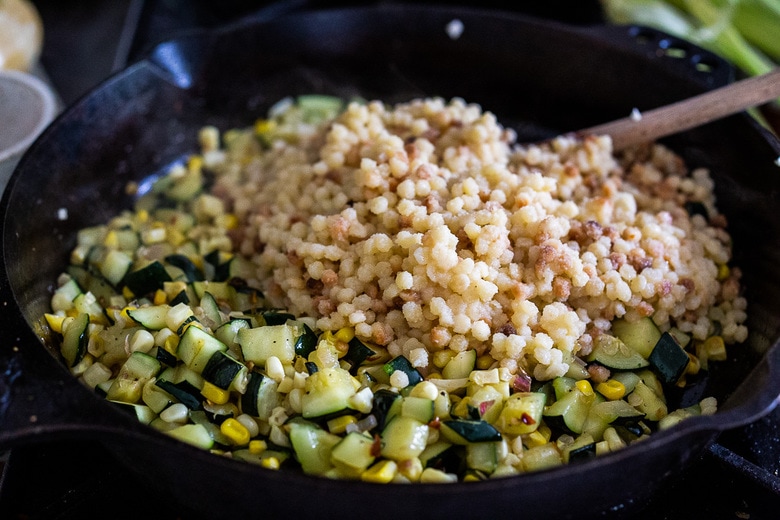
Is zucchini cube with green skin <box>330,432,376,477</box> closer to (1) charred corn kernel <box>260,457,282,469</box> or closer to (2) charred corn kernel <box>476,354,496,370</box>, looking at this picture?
(1) charred corn kernel <box>260,457,282,469</box>

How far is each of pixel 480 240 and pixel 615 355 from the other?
0.50m

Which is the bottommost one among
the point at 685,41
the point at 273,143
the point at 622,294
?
the point at 273,143

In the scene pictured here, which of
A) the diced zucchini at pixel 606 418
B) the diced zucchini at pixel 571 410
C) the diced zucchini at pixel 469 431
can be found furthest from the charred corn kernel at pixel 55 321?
the diced zucchini at pixel 606 418

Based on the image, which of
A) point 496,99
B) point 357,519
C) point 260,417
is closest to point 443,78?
point 496,99

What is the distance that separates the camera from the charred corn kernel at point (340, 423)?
5.65ft

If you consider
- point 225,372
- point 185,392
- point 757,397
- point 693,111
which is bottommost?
point 185,392

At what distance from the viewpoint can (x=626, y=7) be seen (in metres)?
3.38

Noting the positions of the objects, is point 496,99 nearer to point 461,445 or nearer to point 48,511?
point 461,445

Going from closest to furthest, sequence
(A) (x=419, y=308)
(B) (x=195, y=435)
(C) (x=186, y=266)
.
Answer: (B) (x=195, y=435) < (A) (x=419, y=308) < (C) (x=186, y=266)

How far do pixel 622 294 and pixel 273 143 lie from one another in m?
1.45

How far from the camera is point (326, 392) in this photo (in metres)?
1.75

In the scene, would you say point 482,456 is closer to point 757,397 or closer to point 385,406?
point 385,406

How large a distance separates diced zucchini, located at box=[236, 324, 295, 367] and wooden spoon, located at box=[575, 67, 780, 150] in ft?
4.39

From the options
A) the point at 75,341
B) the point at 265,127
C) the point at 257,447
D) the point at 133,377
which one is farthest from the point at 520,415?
the point at 265,127
